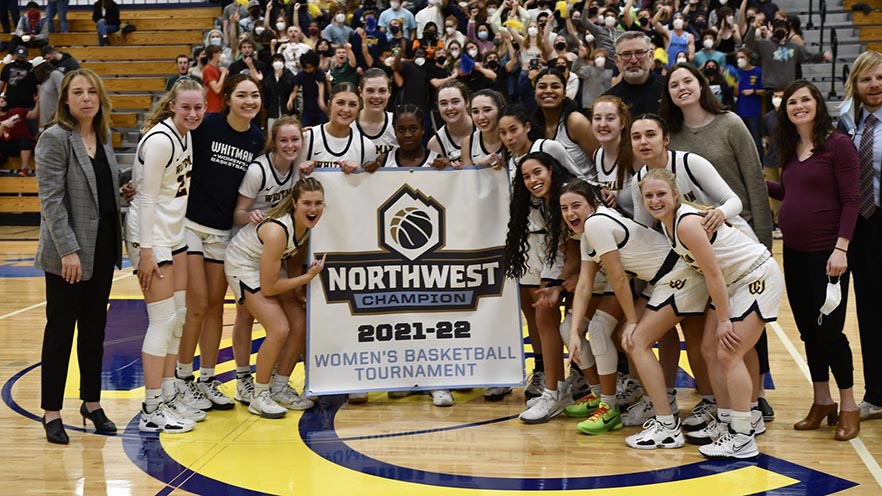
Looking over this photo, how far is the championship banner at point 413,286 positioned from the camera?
5.18 metres

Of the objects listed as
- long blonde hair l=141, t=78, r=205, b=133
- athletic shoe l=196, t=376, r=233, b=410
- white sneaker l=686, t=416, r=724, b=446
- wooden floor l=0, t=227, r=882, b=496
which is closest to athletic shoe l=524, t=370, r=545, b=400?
wooden floor l=0, t=227, r=882, b=496

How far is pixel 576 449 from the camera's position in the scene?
443 centimetres

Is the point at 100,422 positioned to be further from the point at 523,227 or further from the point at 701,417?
the point at 701,417

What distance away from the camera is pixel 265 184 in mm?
5008

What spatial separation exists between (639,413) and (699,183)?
121 cm

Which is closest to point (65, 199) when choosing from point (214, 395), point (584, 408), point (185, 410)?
point (185, 410)

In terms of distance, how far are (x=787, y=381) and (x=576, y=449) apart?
1901 millimetres

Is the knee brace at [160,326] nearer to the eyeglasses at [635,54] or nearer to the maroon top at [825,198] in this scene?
the eyeglasses at [635,54]

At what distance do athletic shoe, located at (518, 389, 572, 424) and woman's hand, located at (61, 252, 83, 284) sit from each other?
228cm

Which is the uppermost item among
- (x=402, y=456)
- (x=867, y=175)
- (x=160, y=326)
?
(x=867, y=175)

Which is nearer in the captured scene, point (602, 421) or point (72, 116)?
point (72, 116)

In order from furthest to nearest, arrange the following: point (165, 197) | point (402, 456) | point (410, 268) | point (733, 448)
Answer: point (410, 268) → point (165, 197) → point (402, 456) → point (733, 448)

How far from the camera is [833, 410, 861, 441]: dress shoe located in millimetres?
4500

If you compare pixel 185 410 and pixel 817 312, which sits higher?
pixel 817 312
